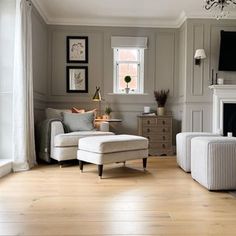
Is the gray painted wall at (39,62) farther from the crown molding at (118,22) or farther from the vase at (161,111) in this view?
the vase at (161,111)

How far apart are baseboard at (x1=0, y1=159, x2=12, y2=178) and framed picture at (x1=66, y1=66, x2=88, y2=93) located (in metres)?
2.21

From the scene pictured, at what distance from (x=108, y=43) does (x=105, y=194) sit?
3.53 m

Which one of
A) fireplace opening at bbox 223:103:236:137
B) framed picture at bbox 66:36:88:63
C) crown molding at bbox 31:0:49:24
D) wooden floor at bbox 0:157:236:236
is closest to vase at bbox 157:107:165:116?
fireplace opening at bbox 223:103:236:137

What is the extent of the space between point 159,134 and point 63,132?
1778mm

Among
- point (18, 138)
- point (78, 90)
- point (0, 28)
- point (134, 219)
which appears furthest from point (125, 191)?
point (78, 90)

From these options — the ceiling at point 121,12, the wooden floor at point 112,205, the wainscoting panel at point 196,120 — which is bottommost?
the wooden floor at point 112,205

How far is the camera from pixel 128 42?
5.43m

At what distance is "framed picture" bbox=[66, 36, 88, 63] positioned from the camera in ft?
17.7

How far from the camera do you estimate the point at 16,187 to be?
284 cm

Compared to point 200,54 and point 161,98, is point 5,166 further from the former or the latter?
point 200,54

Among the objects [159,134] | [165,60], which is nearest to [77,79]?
[165,60]

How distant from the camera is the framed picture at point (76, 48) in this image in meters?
5.39

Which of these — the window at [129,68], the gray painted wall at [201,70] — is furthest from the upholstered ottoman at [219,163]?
the window at [129,68]

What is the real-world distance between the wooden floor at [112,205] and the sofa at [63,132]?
51 cm
